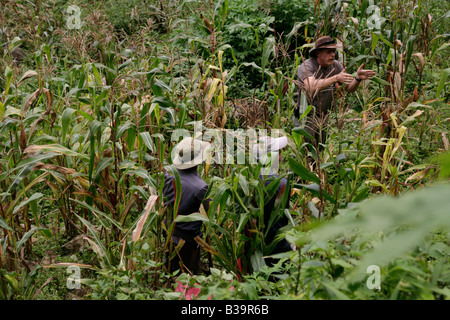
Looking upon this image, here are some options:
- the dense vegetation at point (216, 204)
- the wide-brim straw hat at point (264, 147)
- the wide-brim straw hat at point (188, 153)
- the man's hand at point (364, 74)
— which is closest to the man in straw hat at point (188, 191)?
the wide-brim straw hat at point (188, 153)

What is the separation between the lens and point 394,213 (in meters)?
0.74

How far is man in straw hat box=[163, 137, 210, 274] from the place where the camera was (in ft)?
10.1

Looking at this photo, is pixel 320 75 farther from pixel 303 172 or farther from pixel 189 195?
pixel 189 195

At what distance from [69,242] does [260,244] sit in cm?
171

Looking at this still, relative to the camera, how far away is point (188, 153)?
307cm

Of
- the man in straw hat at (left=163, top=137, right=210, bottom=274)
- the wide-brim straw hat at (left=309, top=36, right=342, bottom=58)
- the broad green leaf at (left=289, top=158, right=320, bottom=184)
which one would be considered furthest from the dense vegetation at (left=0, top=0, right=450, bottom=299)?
the wide-brim straw hat at (left=309, top=36, right=342, bottom=58)

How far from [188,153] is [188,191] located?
254 millimetres

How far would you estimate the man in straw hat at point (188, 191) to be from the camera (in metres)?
3.07

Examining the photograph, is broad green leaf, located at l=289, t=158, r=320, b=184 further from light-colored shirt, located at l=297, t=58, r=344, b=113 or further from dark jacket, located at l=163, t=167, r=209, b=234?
light-colored shirt, located at l=297, t=58, r=344, b=113

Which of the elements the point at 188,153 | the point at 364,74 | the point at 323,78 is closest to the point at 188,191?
the point at 188,153

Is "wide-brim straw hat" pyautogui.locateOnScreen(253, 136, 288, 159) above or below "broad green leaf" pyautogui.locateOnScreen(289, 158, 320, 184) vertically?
above

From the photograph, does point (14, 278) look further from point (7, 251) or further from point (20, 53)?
point (20, 53)
